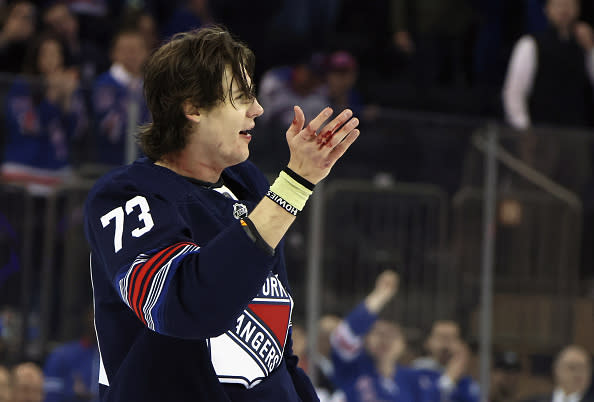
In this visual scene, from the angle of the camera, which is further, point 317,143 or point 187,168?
point 187,168

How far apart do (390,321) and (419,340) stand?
0.23 m

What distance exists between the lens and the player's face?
2.00m

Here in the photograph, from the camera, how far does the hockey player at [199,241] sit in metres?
1.74

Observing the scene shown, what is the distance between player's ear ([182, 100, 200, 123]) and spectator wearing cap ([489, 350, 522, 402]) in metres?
4.45

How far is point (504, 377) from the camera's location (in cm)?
608

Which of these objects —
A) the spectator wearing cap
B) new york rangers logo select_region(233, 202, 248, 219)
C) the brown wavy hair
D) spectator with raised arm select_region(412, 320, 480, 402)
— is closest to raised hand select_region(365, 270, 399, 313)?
spectator with raised arm select_region(412, 320, 480, 402)

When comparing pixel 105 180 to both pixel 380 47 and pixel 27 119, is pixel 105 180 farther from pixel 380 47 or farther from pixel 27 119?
pixel 380 47

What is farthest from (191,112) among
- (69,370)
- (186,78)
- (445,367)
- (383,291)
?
(445,367)

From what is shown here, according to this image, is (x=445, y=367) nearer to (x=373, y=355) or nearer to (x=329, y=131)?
(x=373, y=355)

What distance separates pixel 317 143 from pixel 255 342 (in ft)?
1.70

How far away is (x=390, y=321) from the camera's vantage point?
5887mm

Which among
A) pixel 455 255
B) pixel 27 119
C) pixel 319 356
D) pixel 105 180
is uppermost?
pixel 105 180


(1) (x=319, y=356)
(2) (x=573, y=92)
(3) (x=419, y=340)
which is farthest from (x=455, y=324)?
(2) (x=573, y=92)

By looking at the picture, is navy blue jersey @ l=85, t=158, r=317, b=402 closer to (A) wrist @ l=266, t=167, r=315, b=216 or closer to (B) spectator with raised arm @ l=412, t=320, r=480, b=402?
(A) wrist @ l=266, t=167, r=315, b=216
